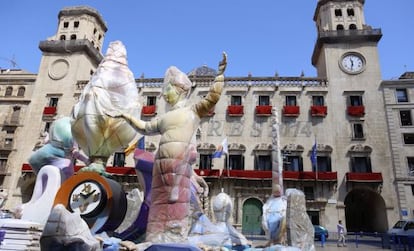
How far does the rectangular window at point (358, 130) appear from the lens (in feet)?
86.8

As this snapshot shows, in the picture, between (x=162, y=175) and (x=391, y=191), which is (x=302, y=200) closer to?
(x=162, y=175)

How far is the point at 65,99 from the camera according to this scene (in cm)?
3022

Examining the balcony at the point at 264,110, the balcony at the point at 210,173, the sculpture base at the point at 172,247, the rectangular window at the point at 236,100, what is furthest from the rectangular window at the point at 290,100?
the sculpture base at the point at 172,247

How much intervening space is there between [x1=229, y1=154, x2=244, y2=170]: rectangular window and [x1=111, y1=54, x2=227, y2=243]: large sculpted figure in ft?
71.0

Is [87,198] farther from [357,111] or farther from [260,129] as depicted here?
[357,111]

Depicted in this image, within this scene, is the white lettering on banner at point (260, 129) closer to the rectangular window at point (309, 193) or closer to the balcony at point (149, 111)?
the rectangular window at point (309, 193)

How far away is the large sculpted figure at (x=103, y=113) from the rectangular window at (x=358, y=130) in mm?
23788

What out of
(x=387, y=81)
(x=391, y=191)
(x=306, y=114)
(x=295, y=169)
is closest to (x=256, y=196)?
(x=295, y=169)

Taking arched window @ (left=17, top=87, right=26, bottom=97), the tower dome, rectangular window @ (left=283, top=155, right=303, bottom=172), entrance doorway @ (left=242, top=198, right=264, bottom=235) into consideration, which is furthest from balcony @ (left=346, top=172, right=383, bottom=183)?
arched window @ (left=17, top=87, right=26, bottom=97)

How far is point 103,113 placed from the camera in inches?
253

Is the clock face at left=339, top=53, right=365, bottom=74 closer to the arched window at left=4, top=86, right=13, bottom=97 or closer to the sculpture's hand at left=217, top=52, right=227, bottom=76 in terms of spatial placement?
the sculpture's hand at left=217, top=52, right=227, bottom=76

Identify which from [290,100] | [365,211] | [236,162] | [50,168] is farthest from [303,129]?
[50,168]

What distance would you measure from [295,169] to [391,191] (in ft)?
23.6

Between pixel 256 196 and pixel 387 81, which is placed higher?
pixel 387 81
